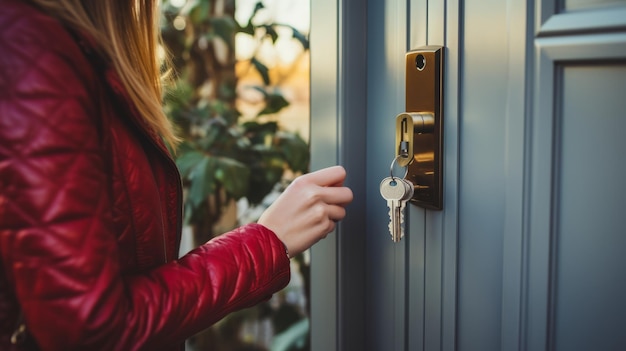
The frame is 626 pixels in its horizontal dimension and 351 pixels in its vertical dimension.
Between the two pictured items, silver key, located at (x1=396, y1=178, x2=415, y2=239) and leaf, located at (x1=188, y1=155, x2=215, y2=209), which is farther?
Result: leaf, located at (x1=188, y1=155, x2=215, y2=209)

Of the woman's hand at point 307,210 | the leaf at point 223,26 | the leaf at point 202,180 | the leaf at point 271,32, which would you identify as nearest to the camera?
the woman's hand at point 307,210

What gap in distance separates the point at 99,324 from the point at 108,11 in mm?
380

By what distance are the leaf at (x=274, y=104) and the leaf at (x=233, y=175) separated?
19 cm

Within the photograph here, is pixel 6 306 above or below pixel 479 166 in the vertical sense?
below

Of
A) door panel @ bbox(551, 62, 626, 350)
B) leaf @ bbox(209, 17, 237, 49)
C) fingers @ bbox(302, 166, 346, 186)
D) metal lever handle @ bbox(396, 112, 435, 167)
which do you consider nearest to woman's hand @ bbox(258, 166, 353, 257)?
fingers @ bbox(302, 166, 346, 186)

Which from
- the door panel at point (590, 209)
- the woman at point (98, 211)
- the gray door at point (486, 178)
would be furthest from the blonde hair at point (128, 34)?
the door panel at point (590, 209)

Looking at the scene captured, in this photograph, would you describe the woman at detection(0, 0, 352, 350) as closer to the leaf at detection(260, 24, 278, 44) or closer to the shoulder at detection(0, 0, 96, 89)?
the shoulder at detection(0, 0, 96, 89)

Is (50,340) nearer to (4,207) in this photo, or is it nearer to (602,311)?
(4,207)

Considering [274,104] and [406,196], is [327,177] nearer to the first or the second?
[406,196]

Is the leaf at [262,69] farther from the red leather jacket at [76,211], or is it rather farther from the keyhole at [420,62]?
the red leather jacket at [76,211]

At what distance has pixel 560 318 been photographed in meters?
0.82

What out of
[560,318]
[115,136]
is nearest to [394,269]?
[560,318]

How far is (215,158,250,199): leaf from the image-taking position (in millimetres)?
1543

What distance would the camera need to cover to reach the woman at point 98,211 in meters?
0.62
